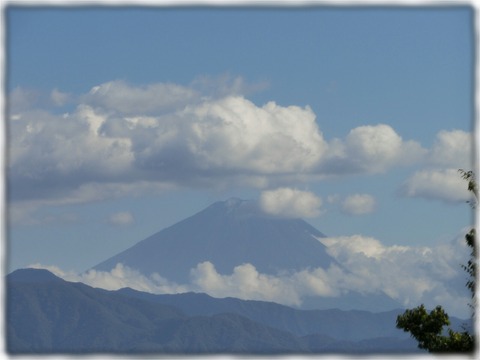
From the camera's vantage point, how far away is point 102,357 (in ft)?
40.4

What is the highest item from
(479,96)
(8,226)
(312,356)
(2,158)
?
(479,96)

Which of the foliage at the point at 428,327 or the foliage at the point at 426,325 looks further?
the foliage at the point at 426,325

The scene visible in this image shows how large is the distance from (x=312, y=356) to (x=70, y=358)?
10.3 feet

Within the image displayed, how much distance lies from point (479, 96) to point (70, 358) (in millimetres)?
8325

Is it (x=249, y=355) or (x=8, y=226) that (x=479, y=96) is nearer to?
(x=249, y=355)

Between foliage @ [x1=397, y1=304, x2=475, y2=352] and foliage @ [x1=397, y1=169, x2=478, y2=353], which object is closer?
foliage @ [x1=397, y1=169, x2=478, y2=353]

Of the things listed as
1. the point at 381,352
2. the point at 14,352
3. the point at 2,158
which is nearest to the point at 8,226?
the point at 2,158

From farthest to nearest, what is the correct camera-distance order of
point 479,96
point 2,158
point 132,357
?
point 479,96, point 2,158, point 132,357

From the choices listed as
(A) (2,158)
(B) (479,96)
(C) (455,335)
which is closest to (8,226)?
(A) (2,158)

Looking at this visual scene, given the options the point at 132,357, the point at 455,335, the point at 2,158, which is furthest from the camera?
the point at 455,335

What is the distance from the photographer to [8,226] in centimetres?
1390

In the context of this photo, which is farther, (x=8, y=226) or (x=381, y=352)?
(x=8, y=226)

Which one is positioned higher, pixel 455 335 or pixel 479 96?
pixel 479 96

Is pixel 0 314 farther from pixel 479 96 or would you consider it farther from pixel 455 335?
pixel 455 335
